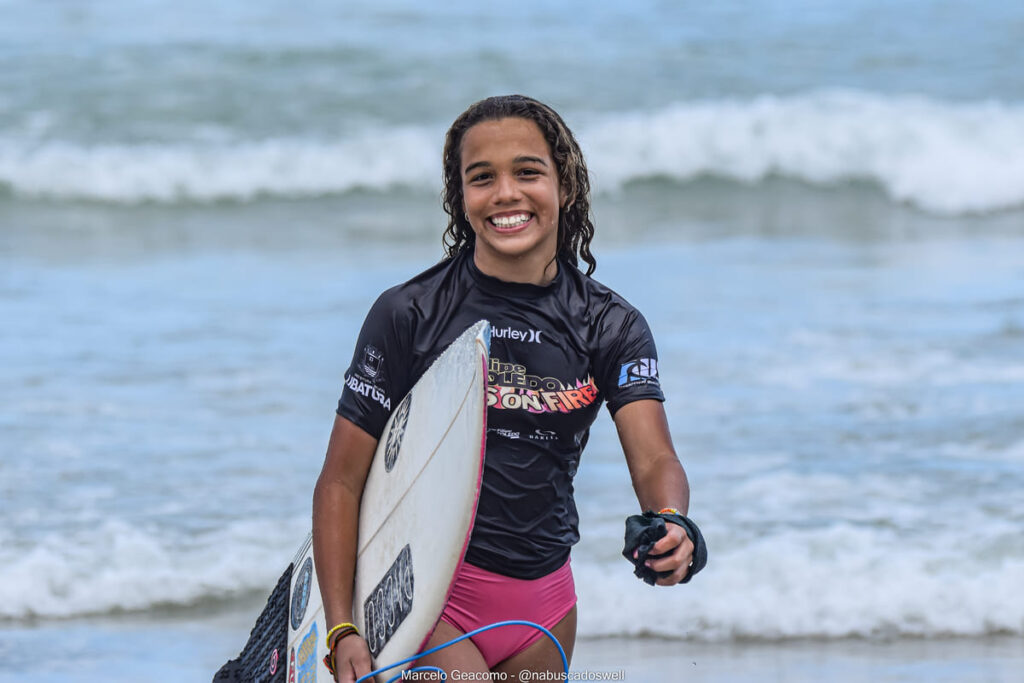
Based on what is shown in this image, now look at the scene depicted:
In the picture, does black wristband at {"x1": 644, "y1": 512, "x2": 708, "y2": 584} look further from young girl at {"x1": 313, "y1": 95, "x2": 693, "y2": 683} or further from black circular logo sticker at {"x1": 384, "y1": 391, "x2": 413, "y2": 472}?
black circular logo sticker at {"x1": 384, "y1": 391, "x2": 413, "y2": 472}

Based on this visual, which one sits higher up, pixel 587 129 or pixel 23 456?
pixel 587 129

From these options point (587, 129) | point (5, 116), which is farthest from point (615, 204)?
point (5, 116)

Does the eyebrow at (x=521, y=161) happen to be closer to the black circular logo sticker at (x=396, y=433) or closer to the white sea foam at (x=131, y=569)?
the black circular logo sticker at (x=396, y=433)

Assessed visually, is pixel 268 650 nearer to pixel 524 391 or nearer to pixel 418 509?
pixel 418 509

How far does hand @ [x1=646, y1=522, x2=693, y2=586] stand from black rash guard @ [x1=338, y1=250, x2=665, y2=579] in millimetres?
364

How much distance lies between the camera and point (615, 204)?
11844mm

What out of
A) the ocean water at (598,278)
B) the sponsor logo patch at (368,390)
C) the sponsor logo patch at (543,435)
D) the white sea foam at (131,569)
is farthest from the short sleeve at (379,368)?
the white sea foam at (131,569)

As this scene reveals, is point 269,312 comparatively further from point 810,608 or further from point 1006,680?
point 1006,680

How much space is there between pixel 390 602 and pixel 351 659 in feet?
0.39

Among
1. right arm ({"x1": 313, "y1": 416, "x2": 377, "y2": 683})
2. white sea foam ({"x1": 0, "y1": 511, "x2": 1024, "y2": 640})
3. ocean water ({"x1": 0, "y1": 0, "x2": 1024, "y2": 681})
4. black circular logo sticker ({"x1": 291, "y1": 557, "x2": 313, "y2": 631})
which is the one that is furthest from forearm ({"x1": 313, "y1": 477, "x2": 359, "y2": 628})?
white sea foam ({"x1": 0, "y1": 511, "x2": 1024, "y2": 640})

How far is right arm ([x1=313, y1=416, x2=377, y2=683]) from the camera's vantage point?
A: 90.1 inches

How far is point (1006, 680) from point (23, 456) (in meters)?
4.12

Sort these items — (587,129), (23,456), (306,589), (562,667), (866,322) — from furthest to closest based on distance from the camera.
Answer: (587,129)
(866,322)
(23,456)
(306,589)
(562,667)

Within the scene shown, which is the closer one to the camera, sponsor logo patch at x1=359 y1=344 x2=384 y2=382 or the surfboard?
the surfboard
